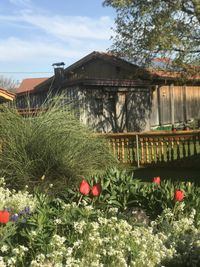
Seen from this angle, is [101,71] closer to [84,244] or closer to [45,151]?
[45,151]

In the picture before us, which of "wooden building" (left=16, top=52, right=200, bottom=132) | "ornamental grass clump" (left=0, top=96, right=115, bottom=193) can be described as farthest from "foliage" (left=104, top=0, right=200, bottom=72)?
"ornamental grass clump" (left=0, top=96, right=115, bottom=193)

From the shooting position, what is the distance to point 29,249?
3.77 metres

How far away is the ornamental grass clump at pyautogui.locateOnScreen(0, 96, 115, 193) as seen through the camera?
813 cm

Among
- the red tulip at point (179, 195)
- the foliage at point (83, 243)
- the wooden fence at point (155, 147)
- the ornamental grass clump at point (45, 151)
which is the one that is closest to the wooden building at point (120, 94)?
the wooden fence at point (155, 147)

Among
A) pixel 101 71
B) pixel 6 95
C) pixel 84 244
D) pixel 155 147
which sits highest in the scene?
pixel 101 71

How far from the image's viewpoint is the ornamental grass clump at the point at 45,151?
8.13m

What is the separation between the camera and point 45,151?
827 centimetres

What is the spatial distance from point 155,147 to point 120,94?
35.4 ft

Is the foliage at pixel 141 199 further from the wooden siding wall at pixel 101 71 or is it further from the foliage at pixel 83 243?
the wooden siding wall at pixel 101 71

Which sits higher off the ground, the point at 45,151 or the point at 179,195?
the point at 45,151

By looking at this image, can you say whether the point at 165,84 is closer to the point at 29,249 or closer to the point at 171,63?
the point at 171,63

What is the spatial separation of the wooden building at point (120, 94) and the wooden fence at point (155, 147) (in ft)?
17.6

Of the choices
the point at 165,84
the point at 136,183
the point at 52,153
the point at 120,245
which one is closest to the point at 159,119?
the point at 165,84

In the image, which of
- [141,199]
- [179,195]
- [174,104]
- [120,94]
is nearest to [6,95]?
[120,94]
